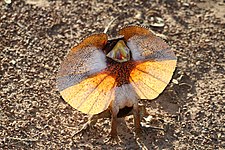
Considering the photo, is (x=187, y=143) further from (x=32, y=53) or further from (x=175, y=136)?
(x=32, y=53)

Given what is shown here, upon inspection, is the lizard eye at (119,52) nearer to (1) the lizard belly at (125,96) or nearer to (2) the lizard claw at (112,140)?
(1) the lizard belly at (125,96)

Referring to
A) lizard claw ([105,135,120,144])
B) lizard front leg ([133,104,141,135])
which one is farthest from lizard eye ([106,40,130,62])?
lizard claw ([105,135,120,144])

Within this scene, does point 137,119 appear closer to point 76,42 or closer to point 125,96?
point 125,96

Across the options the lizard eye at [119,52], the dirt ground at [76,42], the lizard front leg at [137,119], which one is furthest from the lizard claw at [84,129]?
the lizard eye at [119,52]

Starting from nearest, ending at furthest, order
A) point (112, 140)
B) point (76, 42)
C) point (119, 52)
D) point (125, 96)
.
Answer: point (119, 52) → point (125, 96) → point (112, 140) → point (76, 42)

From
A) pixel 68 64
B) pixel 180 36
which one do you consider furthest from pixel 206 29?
pixel 68 64

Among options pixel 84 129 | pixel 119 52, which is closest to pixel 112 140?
pixel 84 129

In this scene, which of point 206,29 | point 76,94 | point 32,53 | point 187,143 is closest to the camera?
point 76,94

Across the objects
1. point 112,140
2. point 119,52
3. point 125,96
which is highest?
point 119,52
